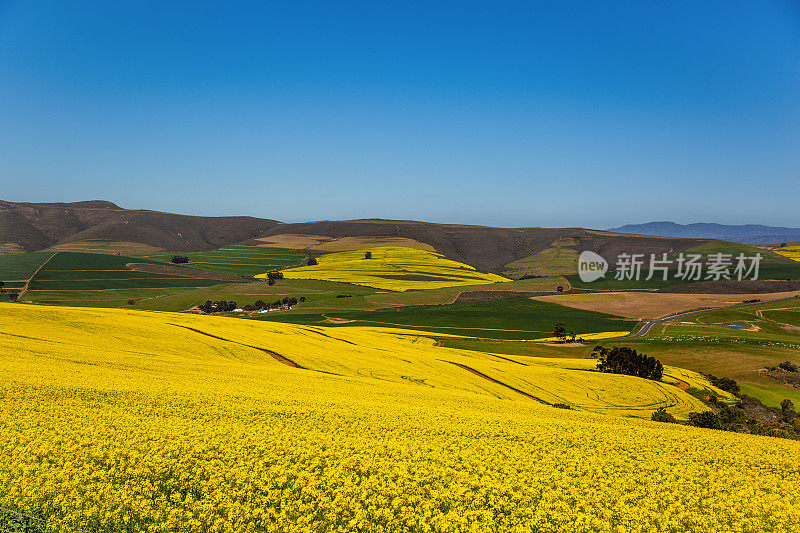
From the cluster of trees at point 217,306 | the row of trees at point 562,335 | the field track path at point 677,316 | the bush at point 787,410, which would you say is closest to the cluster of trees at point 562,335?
the row of trees at point 562,335

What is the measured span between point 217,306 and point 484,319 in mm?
77722

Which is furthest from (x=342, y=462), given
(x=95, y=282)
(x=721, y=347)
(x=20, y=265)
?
(x=20, y=265)

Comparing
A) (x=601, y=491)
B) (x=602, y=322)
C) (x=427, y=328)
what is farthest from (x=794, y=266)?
(x=601, y=491)

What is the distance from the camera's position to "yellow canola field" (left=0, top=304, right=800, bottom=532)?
12.4 meters

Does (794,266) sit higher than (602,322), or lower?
higher

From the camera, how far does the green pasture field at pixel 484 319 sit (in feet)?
343

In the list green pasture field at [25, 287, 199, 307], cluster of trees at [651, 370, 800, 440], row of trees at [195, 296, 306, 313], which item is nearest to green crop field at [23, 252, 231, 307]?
green pasture field at [25, 287, 199, 307]

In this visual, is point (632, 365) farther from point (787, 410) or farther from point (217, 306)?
point (217, 306)

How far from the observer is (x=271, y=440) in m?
16.6

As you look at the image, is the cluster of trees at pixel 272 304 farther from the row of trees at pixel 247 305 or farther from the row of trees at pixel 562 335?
the row of trees at pixel 562 335

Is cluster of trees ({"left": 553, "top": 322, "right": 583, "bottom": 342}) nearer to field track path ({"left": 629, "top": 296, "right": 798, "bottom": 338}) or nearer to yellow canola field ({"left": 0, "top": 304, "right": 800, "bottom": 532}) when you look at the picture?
field track path ({"left": 629, "top": 296, "right": 798, "bottom": 338})

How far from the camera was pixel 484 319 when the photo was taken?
115m

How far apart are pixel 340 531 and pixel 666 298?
496ft

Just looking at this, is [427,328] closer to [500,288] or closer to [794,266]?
[500,288]
